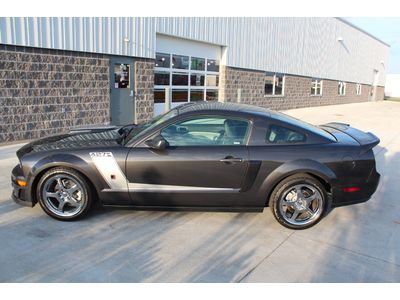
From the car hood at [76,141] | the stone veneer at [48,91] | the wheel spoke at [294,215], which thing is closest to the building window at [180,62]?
the stone veneer at [48,91]

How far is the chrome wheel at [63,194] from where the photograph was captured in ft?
12.7

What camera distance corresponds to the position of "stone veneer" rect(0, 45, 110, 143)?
766 cm

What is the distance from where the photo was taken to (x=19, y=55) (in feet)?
25.2

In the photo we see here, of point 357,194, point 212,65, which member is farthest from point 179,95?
point 357,194

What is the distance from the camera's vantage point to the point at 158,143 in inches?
148

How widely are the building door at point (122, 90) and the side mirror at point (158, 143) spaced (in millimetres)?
6540

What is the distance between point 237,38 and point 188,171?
41.0 feet

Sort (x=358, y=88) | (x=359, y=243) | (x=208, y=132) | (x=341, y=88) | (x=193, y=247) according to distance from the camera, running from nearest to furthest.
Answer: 1. (x=193, y=247)
2. (x=359, y=243)
3. (x=208, y=132)
4. (x=341, y=88)
5. (x=358, y=88)

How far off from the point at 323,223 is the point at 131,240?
Answer: 2.30 m

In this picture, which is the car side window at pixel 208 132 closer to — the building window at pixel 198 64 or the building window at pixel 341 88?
the building window at pixel 198 64

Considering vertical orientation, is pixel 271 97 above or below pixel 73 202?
above

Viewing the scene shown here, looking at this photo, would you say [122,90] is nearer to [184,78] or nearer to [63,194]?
[184,78]

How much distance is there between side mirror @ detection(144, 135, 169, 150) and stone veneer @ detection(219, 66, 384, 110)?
36.7 feet
